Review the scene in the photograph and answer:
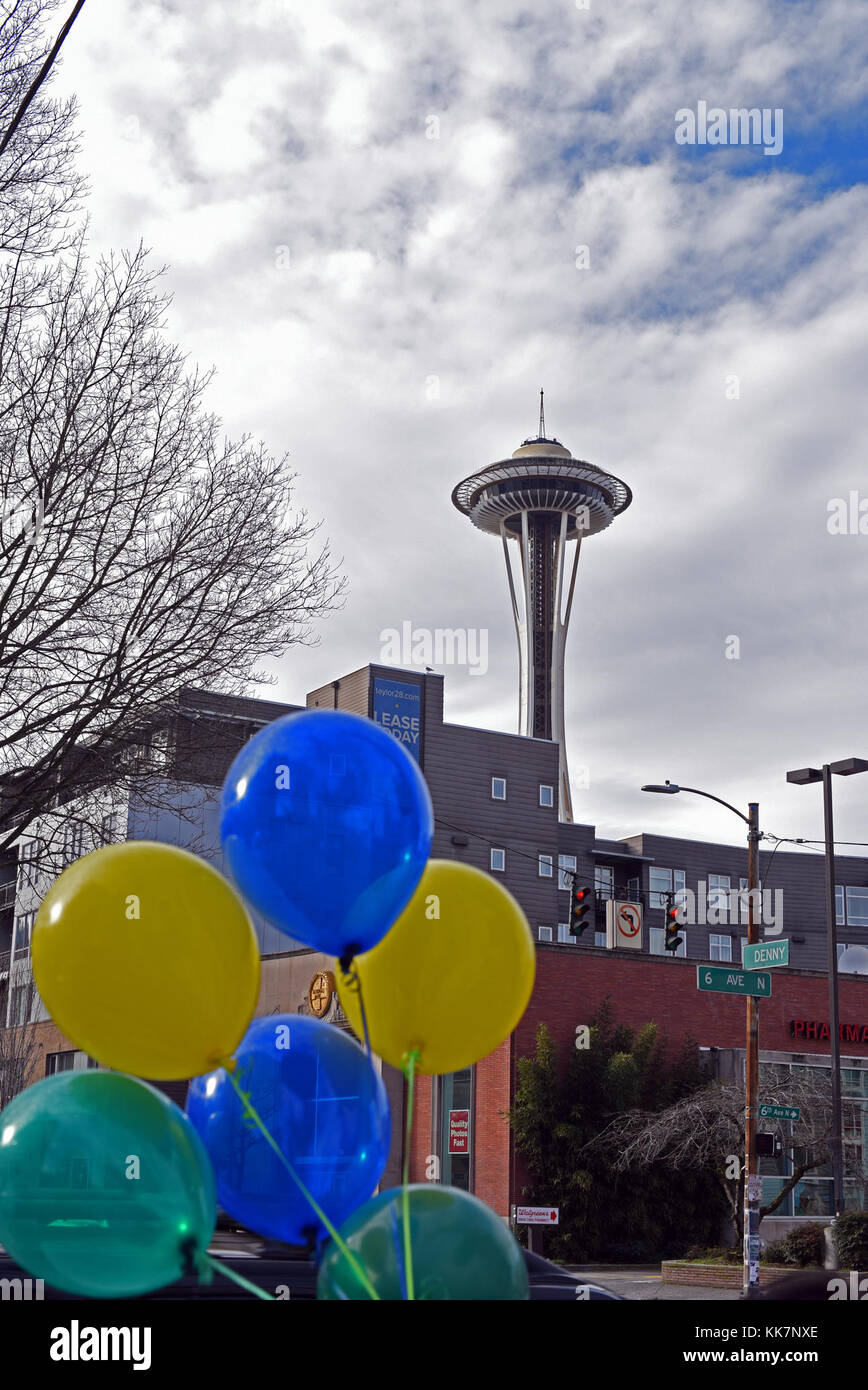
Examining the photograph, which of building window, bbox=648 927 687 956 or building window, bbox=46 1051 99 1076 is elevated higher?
building window, bbox=648 927 687 956

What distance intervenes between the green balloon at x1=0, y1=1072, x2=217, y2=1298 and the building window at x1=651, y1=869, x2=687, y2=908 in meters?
63.1

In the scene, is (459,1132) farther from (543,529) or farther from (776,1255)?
(543,529)

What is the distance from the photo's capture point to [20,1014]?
1818 inches

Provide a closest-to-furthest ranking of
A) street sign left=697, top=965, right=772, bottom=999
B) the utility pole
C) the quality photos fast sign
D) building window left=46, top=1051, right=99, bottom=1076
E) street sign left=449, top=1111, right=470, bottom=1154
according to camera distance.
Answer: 1. street sign left=697, top=965, right=772, bottom=999
2. the utility pole
3. street sign left=449, top=1111, right=470, bottom=1154
4. building window left=46, top=1051, right=99, bottom=1076
5. the quality photos fast sign

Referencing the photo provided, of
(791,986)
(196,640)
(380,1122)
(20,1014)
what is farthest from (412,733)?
(380,1122)

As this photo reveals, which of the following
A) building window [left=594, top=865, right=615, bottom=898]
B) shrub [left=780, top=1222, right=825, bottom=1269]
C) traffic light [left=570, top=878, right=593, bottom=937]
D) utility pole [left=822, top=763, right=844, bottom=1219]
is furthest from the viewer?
building window [left=594, top=865, right=615, bottom=898]

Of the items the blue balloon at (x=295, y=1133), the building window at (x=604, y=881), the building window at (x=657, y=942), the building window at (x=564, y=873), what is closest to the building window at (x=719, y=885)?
the building window at (x=657, y=942)

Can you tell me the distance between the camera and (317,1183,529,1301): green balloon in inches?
168

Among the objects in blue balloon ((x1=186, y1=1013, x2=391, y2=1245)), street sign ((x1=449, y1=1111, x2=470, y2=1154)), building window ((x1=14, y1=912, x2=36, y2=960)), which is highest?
building window ((x1=14, y1=912, x2=36, y2=960))

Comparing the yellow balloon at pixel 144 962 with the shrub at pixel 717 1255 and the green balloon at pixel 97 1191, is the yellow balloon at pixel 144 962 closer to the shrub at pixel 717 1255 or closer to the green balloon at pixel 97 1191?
the green balloon at pixel 97 1191

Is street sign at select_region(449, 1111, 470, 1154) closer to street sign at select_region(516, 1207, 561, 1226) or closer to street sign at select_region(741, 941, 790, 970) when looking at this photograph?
street sign at select_region(516, 1207, 561, 1226)

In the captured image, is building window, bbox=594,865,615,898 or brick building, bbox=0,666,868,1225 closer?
brick building, bbox=0,666,868,1225

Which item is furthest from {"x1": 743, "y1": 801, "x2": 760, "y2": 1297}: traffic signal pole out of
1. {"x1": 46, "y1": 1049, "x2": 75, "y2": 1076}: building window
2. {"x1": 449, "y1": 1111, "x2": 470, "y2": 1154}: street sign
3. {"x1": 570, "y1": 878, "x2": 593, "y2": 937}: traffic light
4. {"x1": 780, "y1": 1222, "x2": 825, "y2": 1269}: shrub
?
{"x1": 46, "y1": 1049, "x2": 75, "y2": 1076}: building window
